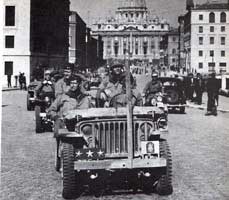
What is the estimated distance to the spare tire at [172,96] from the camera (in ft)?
43.9

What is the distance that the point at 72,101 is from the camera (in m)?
5.52

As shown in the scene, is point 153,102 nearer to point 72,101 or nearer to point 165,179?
point 72,101

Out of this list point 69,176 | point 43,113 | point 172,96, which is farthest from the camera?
point 172,96

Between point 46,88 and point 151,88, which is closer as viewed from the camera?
point 151,88

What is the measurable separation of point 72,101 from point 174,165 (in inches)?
57.2

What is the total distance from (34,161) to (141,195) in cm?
203

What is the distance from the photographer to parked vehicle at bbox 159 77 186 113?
43.2ft

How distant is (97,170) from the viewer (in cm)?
449

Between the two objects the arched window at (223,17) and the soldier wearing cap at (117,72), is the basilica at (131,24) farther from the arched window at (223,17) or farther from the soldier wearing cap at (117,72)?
the arched window at (223,17)

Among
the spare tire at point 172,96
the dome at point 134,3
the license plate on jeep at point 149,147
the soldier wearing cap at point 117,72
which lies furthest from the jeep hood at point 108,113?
the spare tire at point 172,96

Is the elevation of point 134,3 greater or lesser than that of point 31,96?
greater

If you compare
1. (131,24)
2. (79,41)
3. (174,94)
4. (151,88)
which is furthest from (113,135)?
(79,41)

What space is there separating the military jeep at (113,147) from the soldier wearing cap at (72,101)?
2.17 feet

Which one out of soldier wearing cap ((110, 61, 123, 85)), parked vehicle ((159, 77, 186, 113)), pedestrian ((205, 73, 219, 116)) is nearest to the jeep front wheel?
soldier wearing cap ((110, 61, 123, 85))
